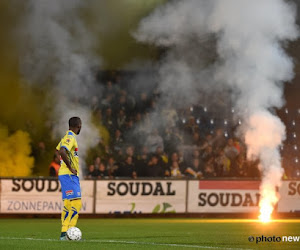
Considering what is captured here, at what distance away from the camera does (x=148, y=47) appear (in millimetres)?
22250

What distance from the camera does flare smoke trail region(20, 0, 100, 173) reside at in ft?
68.1

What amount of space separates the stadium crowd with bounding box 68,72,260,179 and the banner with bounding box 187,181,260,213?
0.78 metres

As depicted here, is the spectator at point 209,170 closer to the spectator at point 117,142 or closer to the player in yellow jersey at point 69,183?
the spectator at point 117,142

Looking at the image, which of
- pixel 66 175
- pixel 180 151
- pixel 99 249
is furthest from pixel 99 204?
pixel 99 249

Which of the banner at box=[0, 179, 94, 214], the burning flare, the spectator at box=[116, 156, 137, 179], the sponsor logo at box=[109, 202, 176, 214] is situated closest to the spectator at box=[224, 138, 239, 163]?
the burning flare

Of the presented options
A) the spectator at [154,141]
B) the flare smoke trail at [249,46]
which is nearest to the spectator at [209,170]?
the flare smoke trail at [249,46]

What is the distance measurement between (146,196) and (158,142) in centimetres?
280

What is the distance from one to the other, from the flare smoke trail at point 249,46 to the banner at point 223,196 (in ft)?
1.12

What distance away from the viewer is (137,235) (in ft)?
43.8

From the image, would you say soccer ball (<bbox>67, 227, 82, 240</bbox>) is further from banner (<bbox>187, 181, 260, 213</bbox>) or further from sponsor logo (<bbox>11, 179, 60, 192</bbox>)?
banner (<bbox>187, 181, 260, 213</bbox>)

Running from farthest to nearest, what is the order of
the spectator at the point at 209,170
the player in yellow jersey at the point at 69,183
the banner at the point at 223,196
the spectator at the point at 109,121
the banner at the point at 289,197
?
the spectator at the point at 109,121 → the spectator at the point at 209,170 → the banner at the point at 289,197 → the banner at the point at 223,196 → the player in yellow jersey at the point at 69,183

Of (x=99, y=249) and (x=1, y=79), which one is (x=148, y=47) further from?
(x=99, y=249)

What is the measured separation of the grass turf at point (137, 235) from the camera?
Result: 10930mm

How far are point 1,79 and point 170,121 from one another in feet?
17.7
